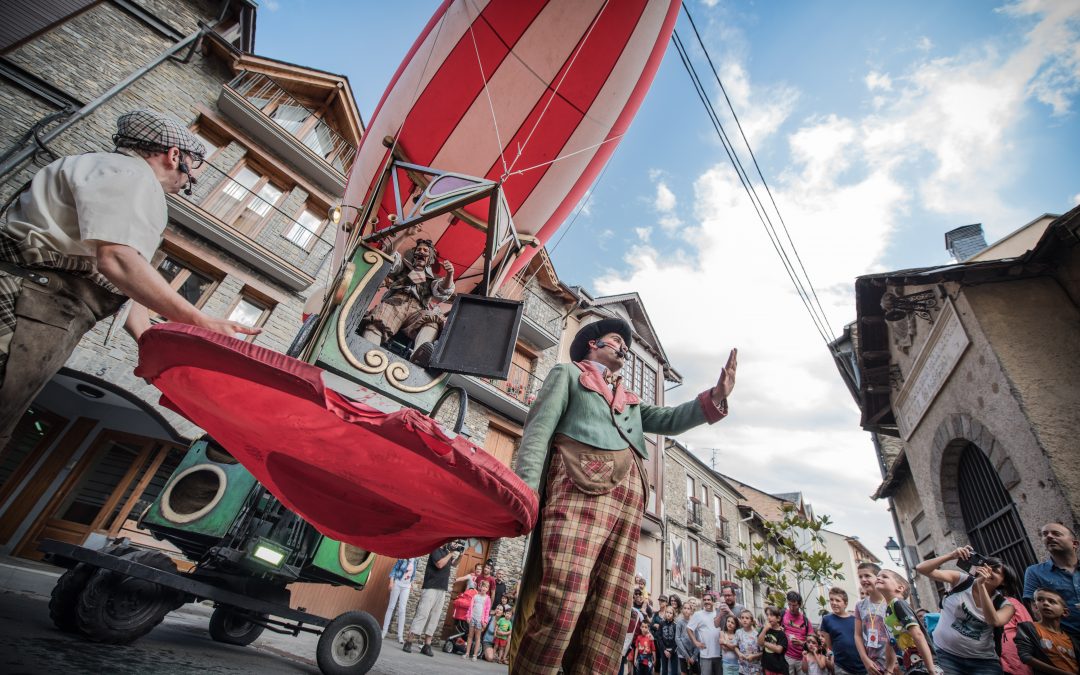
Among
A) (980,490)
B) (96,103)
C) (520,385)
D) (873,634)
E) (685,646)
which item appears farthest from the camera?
(520,385)

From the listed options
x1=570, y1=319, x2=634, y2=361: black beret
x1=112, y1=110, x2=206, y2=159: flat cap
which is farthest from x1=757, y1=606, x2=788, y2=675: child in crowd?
x1=112, y1=110, x2=206, y2=159: flat cap

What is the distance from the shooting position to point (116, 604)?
2.39 metres

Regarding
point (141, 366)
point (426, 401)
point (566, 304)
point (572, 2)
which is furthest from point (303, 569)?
point (566, 304)

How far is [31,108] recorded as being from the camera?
317 inches

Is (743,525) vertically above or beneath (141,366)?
above

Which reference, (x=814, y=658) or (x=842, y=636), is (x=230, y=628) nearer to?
(x=842, y=636)

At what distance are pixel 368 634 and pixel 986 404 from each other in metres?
7.75

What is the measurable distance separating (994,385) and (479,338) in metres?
6.78

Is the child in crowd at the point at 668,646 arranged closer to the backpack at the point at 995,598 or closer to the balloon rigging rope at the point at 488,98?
the backpack at the point at 995,598

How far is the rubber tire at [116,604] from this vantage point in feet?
7.47

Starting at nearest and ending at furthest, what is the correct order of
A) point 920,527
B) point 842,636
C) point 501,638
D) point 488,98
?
point 488,98
point 842,636
point 501,638
point 920,527

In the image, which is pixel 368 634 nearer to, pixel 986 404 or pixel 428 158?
pixel 428 158

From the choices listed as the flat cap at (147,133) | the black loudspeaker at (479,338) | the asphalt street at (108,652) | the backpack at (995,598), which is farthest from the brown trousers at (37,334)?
the backpack at (995,598)

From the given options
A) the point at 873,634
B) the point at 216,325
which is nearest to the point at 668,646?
the point at 873,634
